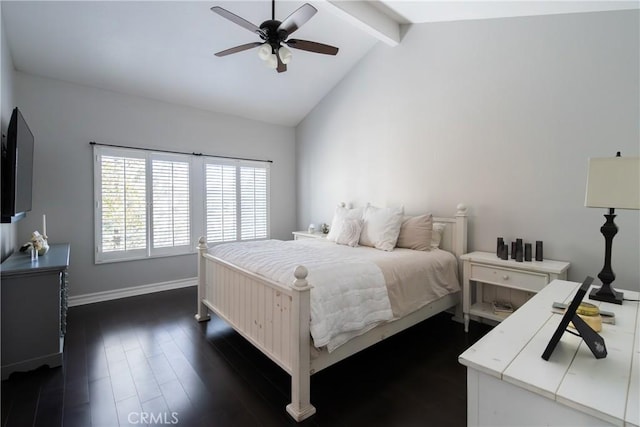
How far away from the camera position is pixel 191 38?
10.9 feet

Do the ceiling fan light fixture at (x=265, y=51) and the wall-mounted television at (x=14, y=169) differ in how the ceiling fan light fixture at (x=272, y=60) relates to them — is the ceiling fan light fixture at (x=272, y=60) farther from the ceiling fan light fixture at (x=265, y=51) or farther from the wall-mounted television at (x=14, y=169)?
the wall-mounted television at (x=14, y=169)

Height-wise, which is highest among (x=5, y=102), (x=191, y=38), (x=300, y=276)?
(x=191, y=38)

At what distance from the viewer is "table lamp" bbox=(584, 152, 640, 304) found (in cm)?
142

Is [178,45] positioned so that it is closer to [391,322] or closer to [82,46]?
[82,46]

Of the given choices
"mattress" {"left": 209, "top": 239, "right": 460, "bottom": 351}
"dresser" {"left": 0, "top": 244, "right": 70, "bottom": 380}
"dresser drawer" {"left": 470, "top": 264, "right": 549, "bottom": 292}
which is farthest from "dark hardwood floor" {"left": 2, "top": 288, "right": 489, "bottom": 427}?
"dresser drawer" {"left": 470, "top": 264, "right": 549, "bottom": 292}

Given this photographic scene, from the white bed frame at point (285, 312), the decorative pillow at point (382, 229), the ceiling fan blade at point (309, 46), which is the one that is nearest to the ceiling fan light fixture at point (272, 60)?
the ceiling fan blade at point (309, 46)

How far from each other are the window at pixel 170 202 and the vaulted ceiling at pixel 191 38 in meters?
0.92

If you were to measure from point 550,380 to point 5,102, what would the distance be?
4.13 metres

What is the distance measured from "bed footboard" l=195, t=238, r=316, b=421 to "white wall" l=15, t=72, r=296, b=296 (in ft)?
5.72

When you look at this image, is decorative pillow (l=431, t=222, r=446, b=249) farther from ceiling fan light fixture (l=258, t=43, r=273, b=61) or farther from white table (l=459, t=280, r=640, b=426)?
ceiling fan light fixture (l=258, t=43, r=273, b=61)

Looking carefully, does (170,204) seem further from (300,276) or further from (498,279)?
(498,279)

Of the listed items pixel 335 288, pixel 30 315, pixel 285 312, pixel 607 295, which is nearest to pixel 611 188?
pixel 607 295

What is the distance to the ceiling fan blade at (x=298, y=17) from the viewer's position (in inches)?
79.7

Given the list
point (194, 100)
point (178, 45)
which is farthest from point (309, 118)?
point (178, 45)
